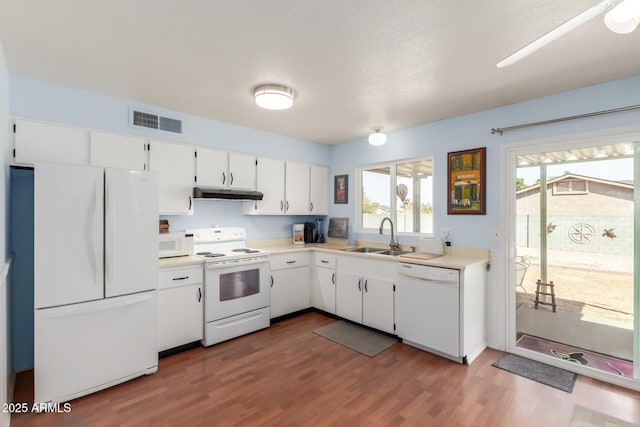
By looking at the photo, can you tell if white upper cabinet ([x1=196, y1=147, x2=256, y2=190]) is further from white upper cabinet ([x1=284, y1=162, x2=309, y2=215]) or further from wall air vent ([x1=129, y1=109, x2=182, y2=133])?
white upper cabinet ([x1=284, y1=162, x2=309, y2=215])

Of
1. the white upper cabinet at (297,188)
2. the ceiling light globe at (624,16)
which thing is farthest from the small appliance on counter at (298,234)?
the ceiling light globe at (624,16)

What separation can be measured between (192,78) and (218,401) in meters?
2.50

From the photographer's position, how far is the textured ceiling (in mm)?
1666

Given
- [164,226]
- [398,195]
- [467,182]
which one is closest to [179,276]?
[164,226]

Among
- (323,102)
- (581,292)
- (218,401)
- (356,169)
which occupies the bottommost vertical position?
(218,401)

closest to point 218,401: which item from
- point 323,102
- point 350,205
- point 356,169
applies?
point 323,102

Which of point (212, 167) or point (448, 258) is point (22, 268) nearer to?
point (212, 167)

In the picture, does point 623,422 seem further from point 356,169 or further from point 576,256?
point 356,169

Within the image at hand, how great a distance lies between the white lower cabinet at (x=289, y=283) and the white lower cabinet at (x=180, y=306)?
92 cm

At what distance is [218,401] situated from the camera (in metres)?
2.21

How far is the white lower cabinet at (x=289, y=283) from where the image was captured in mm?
3756

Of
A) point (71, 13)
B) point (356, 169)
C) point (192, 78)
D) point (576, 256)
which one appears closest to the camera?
point (71, 13)

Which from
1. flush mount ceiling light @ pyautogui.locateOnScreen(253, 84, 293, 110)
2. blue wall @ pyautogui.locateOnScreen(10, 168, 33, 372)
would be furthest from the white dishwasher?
blue wall @ pyautogui.locateOnScreen(10, 168, 33, 372)

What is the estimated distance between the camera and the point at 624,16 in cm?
112
